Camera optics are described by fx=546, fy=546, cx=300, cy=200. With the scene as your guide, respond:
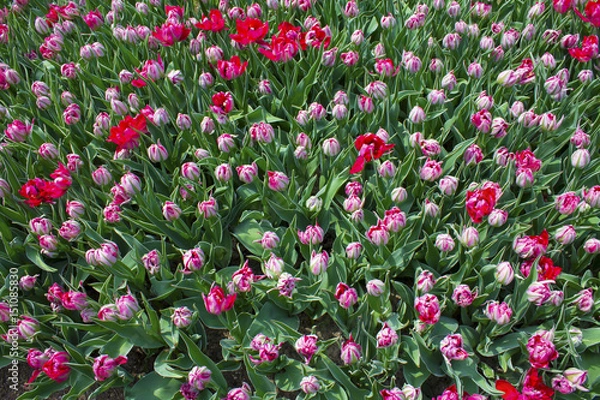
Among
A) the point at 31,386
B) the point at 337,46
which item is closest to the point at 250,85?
the point at 337,46

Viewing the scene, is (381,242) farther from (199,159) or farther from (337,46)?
(337,46)

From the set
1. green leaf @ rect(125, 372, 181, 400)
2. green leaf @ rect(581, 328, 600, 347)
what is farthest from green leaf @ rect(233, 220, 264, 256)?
green leaf @ rect(581, 328, 600, 347)

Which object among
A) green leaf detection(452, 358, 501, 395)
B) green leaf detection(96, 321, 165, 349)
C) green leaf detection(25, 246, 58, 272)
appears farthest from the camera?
green leaf detection(25, 246, 58, 272)

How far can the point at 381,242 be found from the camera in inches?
77.3

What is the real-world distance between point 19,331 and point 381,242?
1.32 meters

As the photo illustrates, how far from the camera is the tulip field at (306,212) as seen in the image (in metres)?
1.87

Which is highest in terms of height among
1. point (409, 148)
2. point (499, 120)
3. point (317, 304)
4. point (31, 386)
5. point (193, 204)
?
point (499, 120)

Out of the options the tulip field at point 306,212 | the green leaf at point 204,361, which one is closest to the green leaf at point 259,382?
the tulip field at point 306,212

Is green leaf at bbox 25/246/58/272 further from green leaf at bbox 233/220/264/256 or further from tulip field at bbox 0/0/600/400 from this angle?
green leaf at bbox 233/220/264/256

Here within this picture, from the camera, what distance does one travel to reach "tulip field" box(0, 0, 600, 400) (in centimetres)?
187
